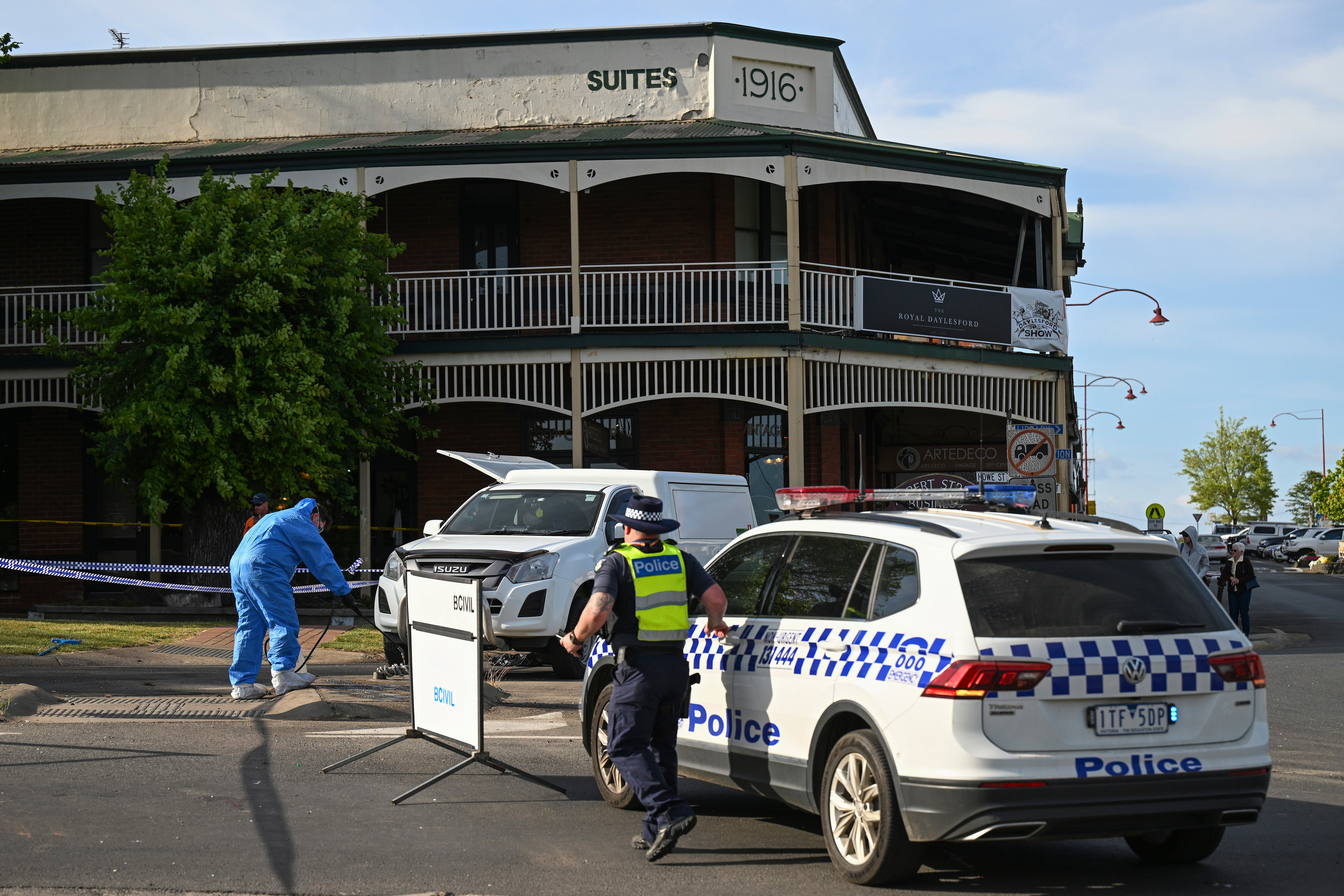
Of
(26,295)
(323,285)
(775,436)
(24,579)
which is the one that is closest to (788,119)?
(775,436)

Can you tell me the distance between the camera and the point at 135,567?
59.7 ft

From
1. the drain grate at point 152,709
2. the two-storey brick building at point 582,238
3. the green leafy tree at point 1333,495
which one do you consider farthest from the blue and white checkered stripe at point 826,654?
the green leafy tree at point 1333,495

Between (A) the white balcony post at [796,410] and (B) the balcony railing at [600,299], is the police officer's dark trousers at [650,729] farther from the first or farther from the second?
(B) the balcony railing at [600,299]

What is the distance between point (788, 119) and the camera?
2312cm

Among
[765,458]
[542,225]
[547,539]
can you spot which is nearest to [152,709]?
[547,539]

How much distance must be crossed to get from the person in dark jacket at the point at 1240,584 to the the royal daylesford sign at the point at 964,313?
402cm

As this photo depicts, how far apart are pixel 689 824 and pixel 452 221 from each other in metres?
18.6

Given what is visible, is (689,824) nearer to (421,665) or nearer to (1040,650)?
(1040,650)

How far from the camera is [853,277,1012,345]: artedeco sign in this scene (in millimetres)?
21016

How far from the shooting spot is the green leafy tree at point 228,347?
17547 mm

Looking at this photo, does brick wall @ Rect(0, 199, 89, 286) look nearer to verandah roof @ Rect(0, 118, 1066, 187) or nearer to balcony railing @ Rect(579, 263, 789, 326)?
verandah roof @ Rect(0, 118, 1066, 187)

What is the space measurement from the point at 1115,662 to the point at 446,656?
3715mm

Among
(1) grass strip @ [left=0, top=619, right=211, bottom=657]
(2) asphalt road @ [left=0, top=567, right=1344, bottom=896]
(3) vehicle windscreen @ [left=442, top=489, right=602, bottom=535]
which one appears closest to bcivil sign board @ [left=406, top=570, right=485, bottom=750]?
(2) asphalt road @ [left=0, top=567, right=1344, bottom=896]

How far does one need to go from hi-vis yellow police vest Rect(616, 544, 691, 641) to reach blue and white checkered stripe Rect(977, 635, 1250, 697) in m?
1.58
